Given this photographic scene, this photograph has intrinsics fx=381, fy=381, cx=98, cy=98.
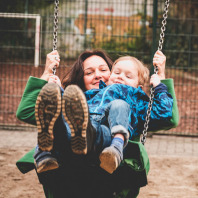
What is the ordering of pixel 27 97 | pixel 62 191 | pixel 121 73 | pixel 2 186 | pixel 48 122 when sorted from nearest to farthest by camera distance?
pixel 48 122, pixel 62 191, pixel 27 97, pixel 121 73, pixel 2 186

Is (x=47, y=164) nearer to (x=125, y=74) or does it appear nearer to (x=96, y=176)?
(x=96, y=176)

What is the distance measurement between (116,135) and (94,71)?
1.14m

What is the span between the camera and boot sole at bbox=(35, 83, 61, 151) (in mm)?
2035

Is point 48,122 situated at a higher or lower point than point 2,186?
higher

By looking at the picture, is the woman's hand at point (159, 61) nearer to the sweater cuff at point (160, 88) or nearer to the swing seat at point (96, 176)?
the sweater cuff at point (160, 88)

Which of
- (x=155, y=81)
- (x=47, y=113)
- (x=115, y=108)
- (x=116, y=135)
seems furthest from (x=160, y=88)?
(x=47, y=113)

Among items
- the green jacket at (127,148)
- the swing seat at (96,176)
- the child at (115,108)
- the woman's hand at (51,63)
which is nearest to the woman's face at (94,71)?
the child at (115,108)

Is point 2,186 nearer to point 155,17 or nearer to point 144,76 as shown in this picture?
point 144,76

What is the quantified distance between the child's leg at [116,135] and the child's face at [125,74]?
55cm

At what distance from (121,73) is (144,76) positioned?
0.20 metres

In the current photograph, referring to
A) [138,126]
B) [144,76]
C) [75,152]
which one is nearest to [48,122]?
[75,152]

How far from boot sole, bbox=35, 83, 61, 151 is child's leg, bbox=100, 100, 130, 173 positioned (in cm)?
31

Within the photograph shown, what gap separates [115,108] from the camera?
7.59 feet

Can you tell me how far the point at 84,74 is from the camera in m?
3.27
